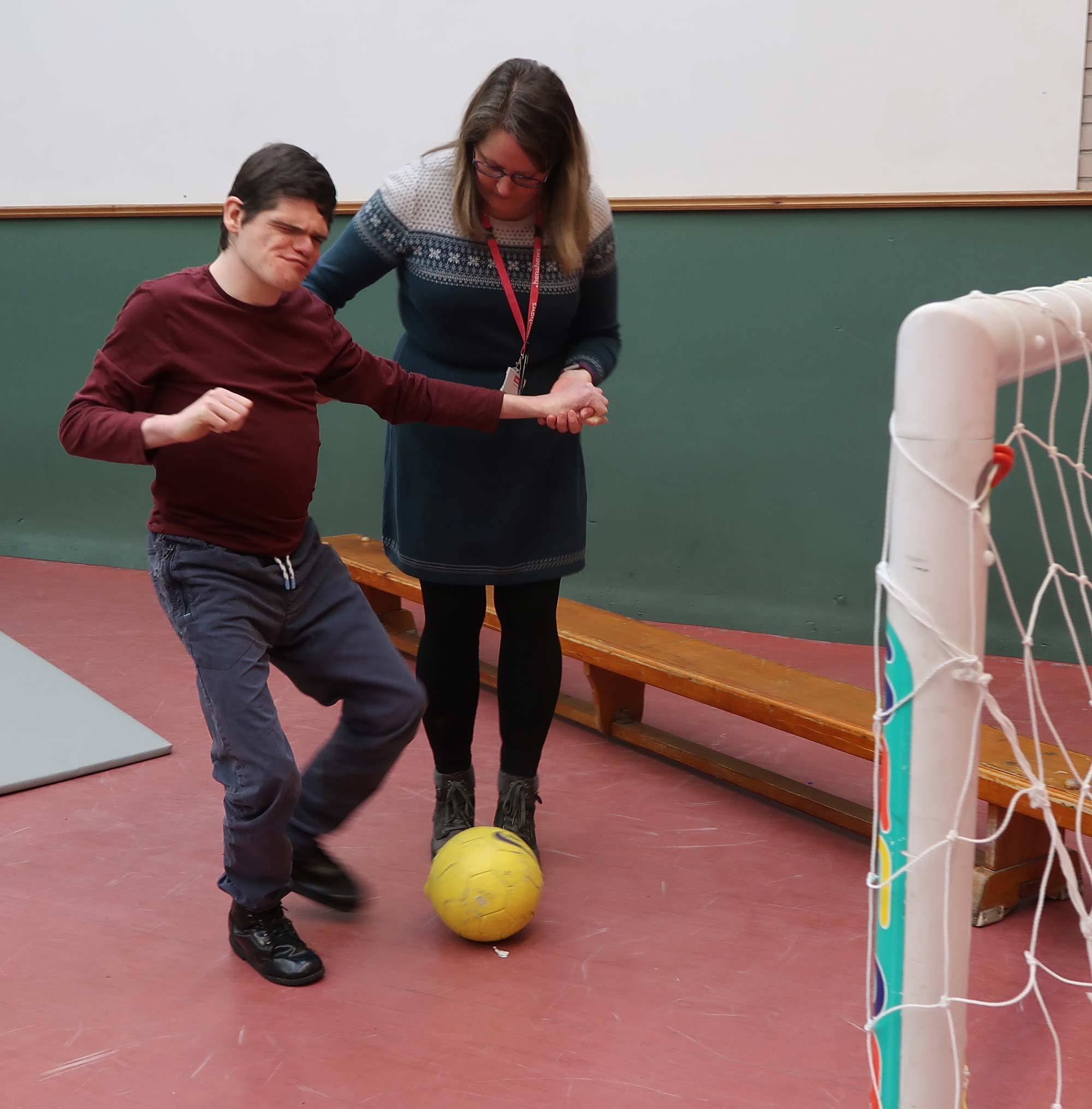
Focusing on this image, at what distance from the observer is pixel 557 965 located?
2223 mm

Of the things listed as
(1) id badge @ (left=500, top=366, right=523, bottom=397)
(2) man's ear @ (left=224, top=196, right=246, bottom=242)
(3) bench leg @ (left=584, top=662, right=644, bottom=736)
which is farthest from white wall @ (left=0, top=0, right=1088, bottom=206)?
(2) man's ear @ (left=224, top=196, right=246, bottom=242)

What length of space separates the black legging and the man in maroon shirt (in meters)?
0.25

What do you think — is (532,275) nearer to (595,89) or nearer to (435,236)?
(435,236)

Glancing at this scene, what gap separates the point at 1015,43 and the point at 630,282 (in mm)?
1352

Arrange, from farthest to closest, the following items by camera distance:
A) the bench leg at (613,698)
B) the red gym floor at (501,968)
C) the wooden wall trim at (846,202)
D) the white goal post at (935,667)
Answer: the wooden wall trim at (846,202), the bench leg at (613,698), the red gym floor at (501,968), the white goal post at (935,667)

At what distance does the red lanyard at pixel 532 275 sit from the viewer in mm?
2244

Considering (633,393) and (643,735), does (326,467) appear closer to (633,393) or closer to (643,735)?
(633,393)

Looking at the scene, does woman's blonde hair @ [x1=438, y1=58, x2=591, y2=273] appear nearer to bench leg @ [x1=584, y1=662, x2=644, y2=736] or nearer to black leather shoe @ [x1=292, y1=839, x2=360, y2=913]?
black leather shoe @ [x1=292, y1=839, x2=360, y2=913]

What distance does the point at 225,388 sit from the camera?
6.47 feet

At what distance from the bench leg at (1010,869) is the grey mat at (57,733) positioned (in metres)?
1.96

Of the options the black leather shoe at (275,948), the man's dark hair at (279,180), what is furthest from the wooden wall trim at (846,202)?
the black leather shoe at (275,948)

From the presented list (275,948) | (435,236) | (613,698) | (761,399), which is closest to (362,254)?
(435,236)

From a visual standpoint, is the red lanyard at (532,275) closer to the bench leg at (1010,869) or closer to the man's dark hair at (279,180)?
the man's dark hair at (279,180)

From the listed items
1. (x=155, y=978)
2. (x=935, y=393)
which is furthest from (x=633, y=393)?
(x=935, y=393)
